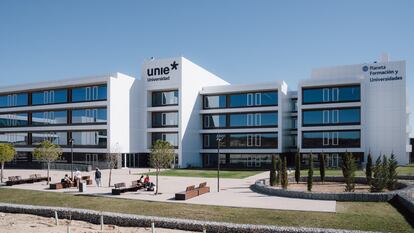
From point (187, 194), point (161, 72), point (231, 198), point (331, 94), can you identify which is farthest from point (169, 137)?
point (231, 198)

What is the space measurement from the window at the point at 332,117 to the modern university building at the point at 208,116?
13 centimetres

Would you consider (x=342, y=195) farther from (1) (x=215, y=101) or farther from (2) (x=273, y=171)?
(1) (x=215, y=101)

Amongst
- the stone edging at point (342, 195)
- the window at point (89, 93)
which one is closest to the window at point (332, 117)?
the stone edging at point (342, 195)

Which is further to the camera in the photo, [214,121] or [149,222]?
[214,121]

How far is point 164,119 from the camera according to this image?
58.2 m

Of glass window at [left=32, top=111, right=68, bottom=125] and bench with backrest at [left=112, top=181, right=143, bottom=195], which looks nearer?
bench with backrest at [left=112, top=181, right=143, bottom=195]

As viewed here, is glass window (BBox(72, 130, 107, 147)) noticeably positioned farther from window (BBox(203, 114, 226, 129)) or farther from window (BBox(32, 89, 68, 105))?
window (BBox(203, 114, 226, 129))

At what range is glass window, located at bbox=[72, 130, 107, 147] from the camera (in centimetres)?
5397

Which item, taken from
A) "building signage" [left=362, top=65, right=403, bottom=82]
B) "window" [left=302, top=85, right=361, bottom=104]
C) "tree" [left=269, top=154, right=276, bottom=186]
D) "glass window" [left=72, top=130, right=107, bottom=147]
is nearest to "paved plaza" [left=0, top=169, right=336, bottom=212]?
"tree" [left=269, top=154, right=276, bottom=186]

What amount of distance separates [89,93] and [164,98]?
1102cm

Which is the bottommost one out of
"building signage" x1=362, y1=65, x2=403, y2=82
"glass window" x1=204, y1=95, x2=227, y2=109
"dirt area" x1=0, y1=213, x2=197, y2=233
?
"dirt area" x1=0, y1=213, x2=197, y2=233

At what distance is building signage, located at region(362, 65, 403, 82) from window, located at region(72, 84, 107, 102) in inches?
1474

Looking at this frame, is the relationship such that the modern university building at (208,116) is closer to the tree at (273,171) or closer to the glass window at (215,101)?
the glass window at (215,101)

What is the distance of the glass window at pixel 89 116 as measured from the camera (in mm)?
54375
